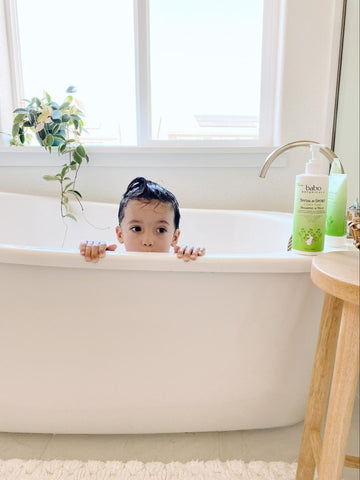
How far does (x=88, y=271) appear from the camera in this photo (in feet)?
2.70

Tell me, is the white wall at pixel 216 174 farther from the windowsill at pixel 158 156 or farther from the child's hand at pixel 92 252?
the child's hand at pixel 92 252

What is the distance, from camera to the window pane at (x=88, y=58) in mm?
1807

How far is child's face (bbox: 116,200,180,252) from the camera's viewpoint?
3.49 feet

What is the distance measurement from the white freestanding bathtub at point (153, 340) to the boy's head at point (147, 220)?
25cm

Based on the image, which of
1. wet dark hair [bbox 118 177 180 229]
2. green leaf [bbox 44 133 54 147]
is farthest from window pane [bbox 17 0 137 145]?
wet dark hair [bbox 118 177 180 229]

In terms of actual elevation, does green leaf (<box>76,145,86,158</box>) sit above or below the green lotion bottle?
above

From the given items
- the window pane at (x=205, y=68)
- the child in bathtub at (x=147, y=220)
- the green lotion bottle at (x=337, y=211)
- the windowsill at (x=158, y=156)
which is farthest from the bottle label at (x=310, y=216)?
the window pane at (x=205, y=68)

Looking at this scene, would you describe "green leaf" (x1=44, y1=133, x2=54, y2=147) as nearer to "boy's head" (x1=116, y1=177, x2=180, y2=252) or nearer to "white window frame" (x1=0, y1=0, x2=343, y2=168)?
"white window frame" (x1=0, y1=0, x2=343, y2=168)

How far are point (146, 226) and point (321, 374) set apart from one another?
58 cm

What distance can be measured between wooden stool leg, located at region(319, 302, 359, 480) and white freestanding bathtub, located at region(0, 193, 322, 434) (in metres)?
0.23

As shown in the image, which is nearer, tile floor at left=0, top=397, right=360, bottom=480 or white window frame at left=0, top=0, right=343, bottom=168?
tile floor at left=0, top=397, right=360, bottom=480

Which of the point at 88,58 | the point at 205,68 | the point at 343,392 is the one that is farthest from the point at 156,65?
the point at 343,392

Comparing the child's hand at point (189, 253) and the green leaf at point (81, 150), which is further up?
the green leaf at point (81, 150)

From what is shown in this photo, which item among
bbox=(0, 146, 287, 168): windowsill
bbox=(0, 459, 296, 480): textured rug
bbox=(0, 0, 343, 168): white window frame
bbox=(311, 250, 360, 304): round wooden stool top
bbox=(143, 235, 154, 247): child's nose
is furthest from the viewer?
bbox=(0, 146, 287, 168): windowsill
